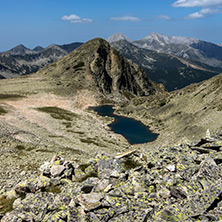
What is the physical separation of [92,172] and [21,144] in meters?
31.1

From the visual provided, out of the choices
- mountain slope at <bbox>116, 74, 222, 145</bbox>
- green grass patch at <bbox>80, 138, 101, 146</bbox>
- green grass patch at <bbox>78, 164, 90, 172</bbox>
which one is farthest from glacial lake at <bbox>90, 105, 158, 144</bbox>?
green grass patch at <bbox>78, 164, 90, 172</bbox>

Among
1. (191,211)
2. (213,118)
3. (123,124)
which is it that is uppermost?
(191,211)

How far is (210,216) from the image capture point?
A: 11852 millimetres

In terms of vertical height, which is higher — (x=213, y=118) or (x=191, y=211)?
(x=191, y=211)

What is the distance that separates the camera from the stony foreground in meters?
13.0

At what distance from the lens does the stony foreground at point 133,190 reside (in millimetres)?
13038

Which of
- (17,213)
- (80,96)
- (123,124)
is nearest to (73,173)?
(17,213)

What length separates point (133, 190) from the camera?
15312 millimetres

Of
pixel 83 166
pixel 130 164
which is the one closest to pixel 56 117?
pixel 83 166

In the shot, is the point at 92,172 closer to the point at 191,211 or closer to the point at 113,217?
the point at 113,217

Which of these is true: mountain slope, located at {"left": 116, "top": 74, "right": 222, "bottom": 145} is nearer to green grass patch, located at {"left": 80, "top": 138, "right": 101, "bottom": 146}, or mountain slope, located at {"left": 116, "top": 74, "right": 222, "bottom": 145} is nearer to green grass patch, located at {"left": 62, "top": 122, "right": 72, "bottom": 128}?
green grass patch, located at {"left": 80, "top": 138, "right": 101, "bottom": 146}

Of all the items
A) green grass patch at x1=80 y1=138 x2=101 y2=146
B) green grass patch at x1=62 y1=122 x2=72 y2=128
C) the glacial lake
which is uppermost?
green grass patch at x1=62 y1=122 x2=72 y2=128

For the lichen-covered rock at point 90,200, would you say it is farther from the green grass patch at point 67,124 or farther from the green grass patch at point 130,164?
the green grass patch at point 67,124

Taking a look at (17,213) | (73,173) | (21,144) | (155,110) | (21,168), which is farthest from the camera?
(155,110)
